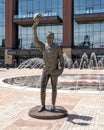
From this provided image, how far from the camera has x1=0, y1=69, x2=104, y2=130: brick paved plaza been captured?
6676mm

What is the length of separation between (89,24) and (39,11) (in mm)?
10056

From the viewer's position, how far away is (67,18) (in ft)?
165

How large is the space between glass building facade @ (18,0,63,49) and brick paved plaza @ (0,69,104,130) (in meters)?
39.8

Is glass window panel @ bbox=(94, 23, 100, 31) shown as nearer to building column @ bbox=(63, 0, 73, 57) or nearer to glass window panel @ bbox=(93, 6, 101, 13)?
glass window panel @ bbox=(93, 6, 101, 13)

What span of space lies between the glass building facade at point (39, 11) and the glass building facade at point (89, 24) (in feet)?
10.7

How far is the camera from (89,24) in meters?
49.6

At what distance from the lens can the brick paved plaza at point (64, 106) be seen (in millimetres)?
6676

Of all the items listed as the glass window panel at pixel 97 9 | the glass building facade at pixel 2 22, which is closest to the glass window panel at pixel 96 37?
the glass window panel at pixel 97 9

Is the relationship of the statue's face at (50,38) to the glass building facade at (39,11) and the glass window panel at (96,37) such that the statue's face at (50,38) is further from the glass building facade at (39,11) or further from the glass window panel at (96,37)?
the glass building facade at (39,11)

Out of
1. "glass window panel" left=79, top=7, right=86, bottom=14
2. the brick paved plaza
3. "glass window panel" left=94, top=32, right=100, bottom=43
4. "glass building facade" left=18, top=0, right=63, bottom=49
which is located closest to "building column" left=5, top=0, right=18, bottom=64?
"glass building facade" left=18, top=0, right=63, bottom=49

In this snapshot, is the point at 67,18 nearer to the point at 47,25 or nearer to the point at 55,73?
the point at 47,25

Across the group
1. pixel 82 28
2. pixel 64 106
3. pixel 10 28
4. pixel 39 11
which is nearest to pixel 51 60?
pixel 64 106

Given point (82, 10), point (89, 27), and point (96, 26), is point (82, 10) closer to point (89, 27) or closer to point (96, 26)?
point (89, 27)

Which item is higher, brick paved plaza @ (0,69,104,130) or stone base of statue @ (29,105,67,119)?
stone base of statue @ (29,105,67,119)
